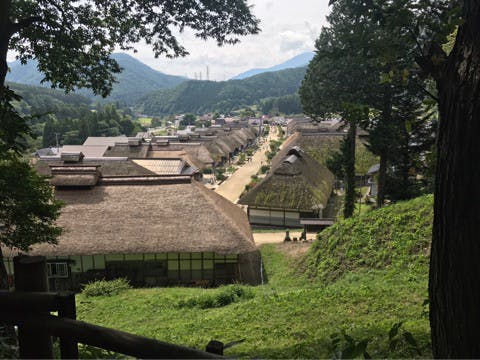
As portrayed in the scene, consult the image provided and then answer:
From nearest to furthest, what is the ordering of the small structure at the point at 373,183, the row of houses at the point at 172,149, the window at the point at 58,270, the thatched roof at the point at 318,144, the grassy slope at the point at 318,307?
1. the grassy slope at the point at 318,307
2. the window at the point at 58,270
3. the small structure at the point at 373,183
4. the thatched roof at the point at 318,144
5. the row of houses at the point at 172,149

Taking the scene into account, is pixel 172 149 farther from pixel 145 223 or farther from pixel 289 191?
pixel 145 223

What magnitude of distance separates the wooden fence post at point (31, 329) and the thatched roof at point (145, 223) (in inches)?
576

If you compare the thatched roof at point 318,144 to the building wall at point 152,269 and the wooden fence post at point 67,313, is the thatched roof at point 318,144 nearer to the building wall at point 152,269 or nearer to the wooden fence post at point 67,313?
the building wall at point 152,269

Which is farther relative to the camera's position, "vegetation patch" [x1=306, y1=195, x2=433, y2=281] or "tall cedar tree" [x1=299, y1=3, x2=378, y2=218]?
"tall cedar tree" [x1=299, y1=3, x2=378, y2=218]

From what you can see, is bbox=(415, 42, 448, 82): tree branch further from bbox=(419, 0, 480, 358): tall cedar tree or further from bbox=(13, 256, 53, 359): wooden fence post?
bbox=(13, 256, 53, 359): wooden fence post

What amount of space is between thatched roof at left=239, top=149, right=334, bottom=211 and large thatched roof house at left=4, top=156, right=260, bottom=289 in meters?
8.73

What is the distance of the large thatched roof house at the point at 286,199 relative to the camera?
2739 centimetres

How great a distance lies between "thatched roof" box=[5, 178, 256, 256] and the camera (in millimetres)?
17031

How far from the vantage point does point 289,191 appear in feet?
92.2

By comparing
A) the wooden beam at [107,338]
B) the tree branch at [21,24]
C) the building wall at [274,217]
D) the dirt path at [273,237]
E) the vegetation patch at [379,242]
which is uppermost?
the tree branch at [21,24]

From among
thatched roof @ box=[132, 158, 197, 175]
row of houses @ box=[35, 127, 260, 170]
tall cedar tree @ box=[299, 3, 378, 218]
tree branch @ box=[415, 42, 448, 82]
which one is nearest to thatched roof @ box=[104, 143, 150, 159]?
row of houses @ box=[35, 127, 260, 170]

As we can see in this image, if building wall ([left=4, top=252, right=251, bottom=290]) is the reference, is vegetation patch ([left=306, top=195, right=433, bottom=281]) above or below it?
above

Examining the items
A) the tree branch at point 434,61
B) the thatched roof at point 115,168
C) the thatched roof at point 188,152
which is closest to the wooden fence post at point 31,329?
the tree branch at point 434,61

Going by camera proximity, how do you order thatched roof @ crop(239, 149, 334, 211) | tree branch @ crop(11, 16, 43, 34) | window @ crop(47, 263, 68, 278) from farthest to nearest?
thatched roof @ crop(239, 149, 334, 211)
window @ crop(47, 263, 68, 278)
tree branch @ crop(11, 16, 43, 34)
